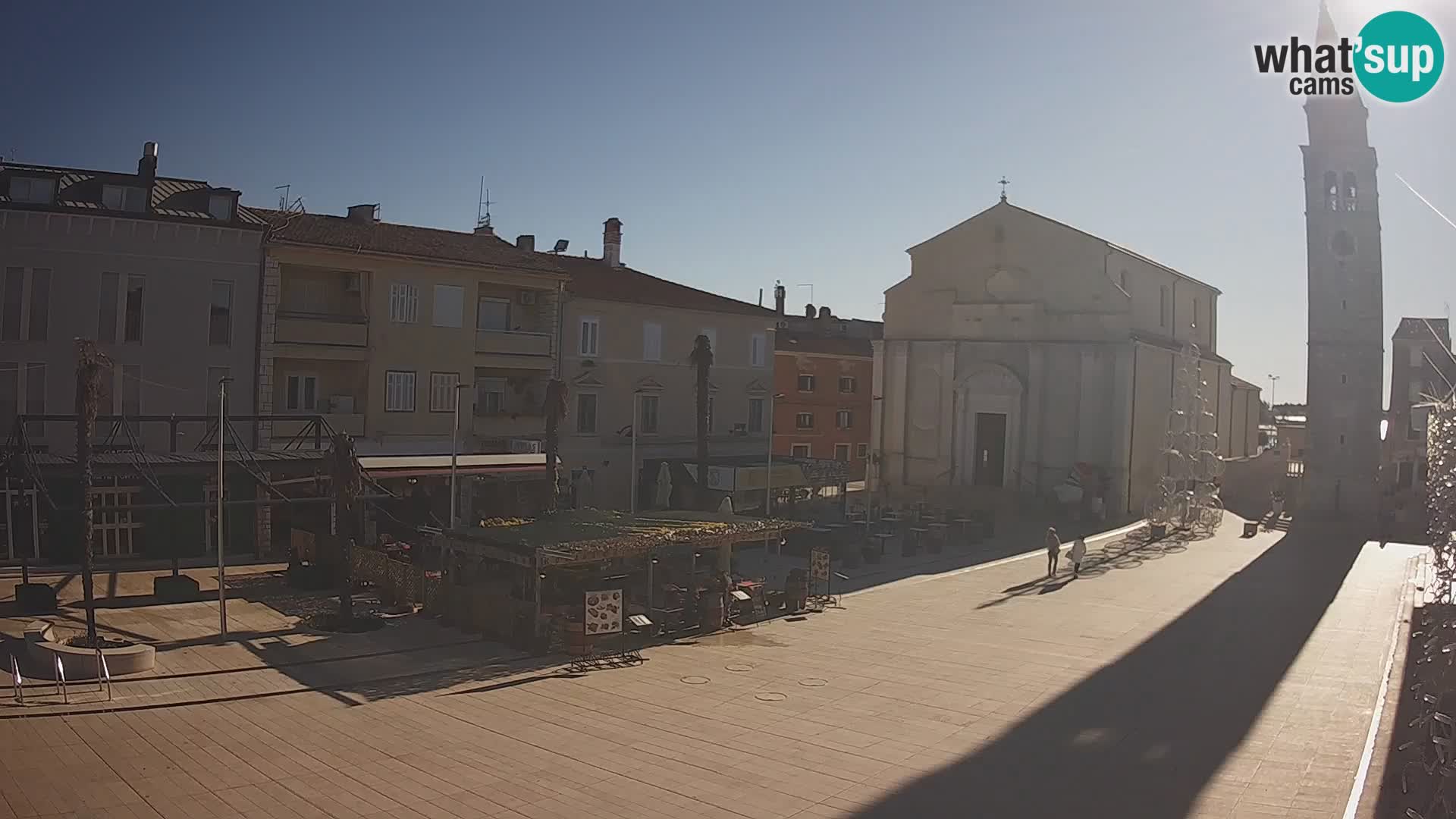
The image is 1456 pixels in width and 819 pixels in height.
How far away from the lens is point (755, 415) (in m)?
49.1

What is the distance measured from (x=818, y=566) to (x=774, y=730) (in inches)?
450

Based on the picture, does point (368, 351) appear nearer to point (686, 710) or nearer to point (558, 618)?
point (558, 618)

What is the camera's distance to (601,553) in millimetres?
21688

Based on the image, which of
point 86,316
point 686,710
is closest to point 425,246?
point 86,316

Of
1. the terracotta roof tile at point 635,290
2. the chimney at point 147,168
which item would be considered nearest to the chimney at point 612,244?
the terracotta roof tile at point 635,290

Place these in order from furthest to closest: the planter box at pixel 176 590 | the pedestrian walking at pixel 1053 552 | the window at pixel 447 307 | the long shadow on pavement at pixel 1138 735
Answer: the window at pixel 447 307 < the pedestrian walking at pixel 1053 552 < the planter box at pixel 176 590 < the long shadow on pavement at pixel 1138 735

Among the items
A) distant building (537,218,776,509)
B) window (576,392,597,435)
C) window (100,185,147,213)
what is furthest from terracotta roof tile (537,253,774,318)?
window (100,185,147,213)

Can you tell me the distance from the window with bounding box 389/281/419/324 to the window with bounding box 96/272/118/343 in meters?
8.05

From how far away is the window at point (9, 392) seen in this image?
2878cm

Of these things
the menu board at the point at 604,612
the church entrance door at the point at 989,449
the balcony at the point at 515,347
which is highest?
the balcony at the point at 515,347

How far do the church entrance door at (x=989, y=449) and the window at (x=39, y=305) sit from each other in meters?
38.9

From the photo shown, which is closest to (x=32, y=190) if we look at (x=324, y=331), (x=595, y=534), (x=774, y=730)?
(x=324, y=331)

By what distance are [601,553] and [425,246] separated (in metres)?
19.6

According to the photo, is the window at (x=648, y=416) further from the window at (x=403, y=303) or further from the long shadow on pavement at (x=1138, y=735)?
the long shadow on pavement at (x=1138, y=735)
